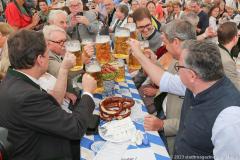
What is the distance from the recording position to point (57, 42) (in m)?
2.34

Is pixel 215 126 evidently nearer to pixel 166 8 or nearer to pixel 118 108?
pixel 118 108

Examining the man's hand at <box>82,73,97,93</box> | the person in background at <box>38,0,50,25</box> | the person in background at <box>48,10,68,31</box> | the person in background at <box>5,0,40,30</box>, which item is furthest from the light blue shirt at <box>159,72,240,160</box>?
the person in background at <box>38,0,50,25</box>

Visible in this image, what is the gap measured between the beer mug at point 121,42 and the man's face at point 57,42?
451 millimetres

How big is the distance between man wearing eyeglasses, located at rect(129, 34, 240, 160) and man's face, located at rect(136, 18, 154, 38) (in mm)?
1581

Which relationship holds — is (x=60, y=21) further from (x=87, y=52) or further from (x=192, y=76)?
(x=192, y=76)

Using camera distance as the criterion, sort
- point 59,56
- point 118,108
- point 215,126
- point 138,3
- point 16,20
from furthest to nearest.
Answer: point 138,3 → point 16,20 → point 59,56 → point 118,108 → point 215,126

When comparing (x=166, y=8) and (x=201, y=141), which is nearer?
(x=201, y=141)

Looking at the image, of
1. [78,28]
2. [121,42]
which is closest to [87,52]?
[121,42]

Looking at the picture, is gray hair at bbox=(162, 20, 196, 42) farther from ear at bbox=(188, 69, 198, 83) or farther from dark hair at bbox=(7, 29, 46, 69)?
dark hair at bbox=(7, 29, 46, 69)

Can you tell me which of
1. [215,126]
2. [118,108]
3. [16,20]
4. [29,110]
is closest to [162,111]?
[118,108]

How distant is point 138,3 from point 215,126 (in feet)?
16.0

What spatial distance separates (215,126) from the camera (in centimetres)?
136

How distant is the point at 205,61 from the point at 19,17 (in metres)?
4.40

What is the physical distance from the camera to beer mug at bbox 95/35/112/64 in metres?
2.20
